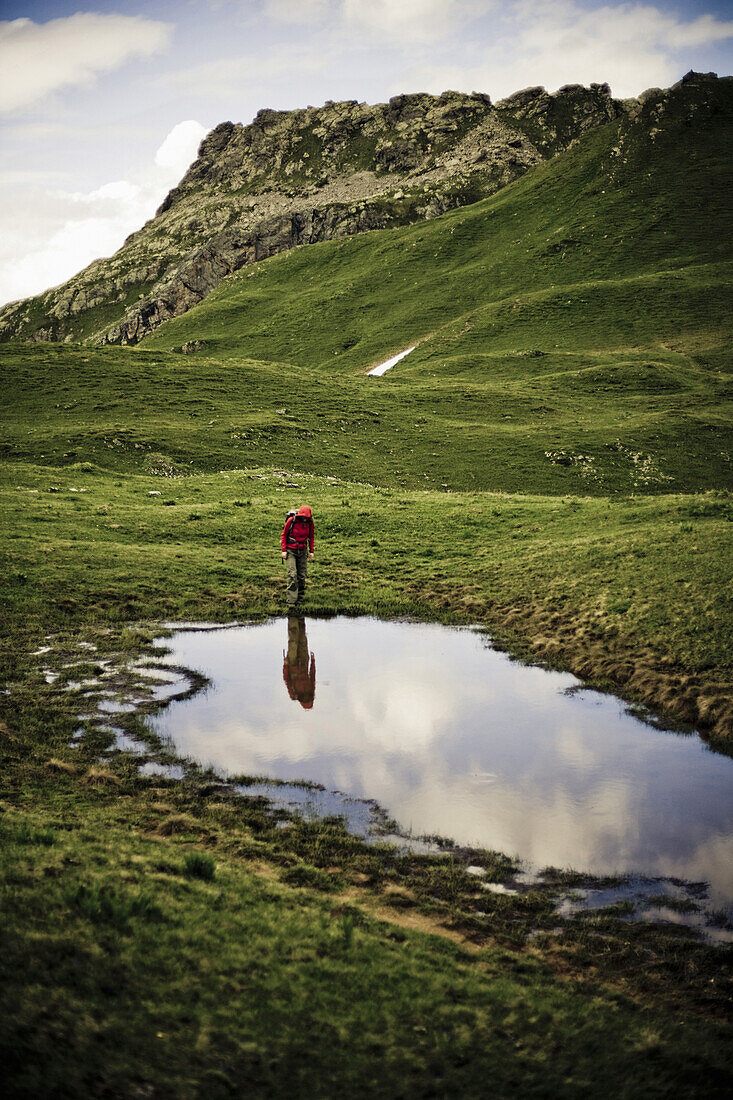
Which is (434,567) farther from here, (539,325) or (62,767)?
(539,325)

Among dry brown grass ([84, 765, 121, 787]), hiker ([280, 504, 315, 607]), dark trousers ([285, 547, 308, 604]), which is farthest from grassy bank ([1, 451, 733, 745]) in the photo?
dry brown grass ([84, 765, 121, 787])

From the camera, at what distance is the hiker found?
2464 centimetres

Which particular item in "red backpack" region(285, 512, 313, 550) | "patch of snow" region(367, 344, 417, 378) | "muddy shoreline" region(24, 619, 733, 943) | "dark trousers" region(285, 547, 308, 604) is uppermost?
"patch of snow" region(367, 344, 417, 378)

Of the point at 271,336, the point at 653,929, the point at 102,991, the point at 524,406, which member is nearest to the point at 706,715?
the point at 653,929

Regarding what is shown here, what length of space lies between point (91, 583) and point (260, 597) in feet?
19.3

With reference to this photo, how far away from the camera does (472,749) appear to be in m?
14.5

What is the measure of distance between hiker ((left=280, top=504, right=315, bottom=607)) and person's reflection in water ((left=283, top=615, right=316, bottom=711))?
6.68ft

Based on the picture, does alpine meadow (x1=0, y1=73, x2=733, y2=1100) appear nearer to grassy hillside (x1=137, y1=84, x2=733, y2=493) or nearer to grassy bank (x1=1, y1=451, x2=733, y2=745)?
grassy bank (x1=1, y1=451, x2=733, y2=745)

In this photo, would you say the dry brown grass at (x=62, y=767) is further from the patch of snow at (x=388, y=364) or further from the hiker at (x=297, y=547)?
the patch of snow at (x=388, y=364)

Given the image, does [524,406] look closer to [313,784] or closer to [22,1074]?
[313,784]

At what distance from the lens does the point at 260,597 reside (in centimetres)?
→ 2595

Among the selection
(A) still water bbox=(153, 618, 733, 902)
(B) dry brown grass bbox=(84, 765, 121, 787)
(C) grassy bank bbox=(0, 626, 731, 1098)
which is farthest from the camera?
(B) dry brown grass bbox=(84, 765, 121, 787)

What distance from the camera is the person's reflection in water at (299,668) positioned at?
17391 millimetres

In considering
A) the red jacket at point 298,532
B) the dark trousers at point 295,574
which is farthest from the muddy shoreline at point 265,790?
the red jacket at point 298,532
